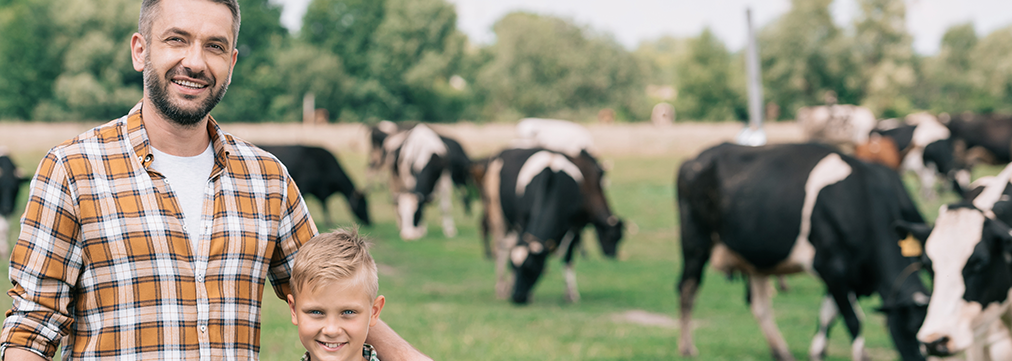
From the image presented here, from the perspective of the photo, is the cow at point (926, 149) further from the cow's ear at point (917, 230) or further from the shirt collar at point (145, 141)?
the shirt collar at point (145, 141)

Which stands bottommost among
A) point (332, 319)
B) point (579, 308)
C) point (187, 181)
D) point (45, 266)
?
point (579, 308)

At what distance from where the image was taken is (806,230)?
25.6 ft

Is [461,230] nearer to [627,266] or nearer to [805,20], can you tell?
[627,266]

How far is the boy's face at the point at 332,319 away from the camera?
7.71 ft

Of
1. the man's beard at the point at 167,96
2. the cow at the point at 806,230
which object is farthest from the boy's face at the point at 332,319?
the cow at the point at 806,230

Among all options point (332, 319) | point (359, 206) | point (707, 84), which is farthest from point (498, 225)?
point (707, 84)

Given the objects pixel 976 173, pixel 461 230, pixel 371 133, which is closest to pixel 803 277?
pixel 461 230

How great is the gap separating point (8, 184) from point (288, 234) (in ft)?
42.1

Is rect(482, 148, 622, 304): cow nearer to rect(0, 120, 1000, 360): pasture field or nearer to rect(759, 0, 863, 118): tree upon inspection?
rect(0, 120, 1000, 360): pasture field

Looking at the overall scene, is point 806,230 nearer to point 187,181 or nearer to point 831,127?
point 187,181

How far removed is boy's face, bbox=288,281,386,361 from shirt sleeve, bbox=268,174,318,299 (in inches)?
6.5

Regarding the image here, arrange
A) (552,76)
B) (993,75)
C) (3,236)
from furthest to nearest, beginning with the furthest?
(552,76)
(993,75)
(3,236)

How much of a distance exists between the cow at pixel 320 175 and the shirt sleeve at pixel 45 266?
1591 cm

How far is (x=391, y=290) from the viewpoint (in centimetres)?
1225
